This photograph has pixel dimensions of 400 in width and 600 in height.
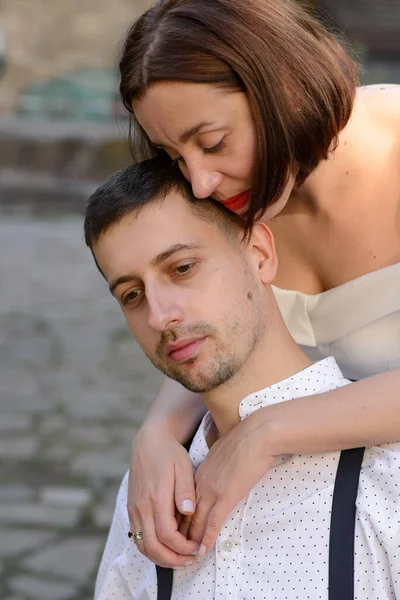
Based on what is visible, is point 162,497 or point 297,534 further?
point 162,497

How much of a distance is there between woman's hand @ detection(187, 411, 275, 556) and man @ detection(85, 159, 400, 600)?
43 millimetres

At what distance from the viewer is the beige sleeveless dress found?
2.42 meters

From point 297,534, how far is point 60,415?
368cm

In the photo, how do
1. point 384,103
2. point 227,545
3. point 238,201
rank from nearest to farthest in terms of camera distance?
point 227,545 → point 238,201 → point 384,103

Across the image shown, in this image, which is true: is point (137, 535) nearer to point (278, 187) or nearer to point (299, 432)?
point (299, 432)

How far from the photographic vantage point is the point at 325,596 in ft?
6.02

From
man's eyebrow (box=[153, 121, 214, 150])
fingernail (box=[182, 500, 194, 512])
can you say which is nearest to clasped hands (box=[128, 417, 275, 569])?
fingernail (box=[182, 500, 194, 512])

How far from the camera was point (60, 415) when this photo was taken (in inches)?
215

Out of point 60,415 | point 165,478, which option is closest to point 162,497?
point 165,478

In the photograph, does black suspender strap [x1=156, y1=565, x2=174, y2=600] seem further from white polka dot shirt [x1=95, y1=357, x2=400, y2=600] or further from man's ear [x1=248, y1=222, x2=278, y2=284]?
man's ear [x1=248, y1=222, x2=278, y2=284]

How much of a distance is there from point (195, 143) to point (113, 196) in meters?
0.20

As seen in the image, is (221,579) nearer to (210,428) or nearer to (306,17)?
(210,428)

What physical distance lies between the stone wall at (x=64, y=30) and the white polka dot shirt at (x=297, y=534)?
46.6ft

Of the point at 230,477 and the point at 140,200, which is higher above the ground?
the point at 140,200
